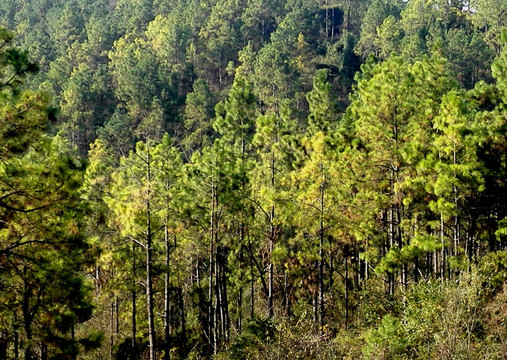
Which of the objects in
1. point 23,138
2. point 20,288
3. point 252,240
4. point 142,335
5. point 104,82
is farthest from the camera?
point 104,82

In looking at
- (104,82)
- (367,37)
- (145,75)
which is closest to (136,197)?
(145,75)

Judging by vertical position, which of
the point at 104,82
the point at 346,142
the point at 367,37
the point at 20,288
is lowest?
the point at 20,288

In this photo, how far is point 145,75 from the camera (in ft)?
194

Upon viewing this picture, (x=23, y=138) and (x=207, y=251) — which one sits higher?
(x=23, y=138)

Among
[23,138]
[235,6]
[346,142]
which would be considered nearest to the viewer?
[23,138]

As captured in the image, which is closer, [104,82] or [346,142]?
[346,142]

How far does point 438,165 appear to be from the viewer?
15.6 metres

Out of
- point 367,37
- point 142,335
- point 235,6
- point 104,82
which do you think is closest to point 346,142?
point 142,335

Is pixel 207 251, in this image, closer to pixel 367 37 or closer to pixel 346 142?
pixel 346 142

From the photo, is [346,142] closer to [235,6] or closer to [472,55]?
[472,55]

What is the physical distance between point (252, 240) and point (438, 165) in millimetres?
9704

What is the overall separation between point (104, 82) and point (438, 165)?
53.7m

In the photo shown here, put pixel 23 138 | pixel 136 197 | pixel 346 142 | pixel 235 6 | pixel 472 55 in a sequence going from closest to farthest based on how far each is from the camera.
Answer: pixel 23 138, pixel 136 197, pixel 346 142, pixel 472 55, pixel 235 6

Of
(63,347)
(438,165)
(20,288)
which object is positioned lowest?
(63,347)
